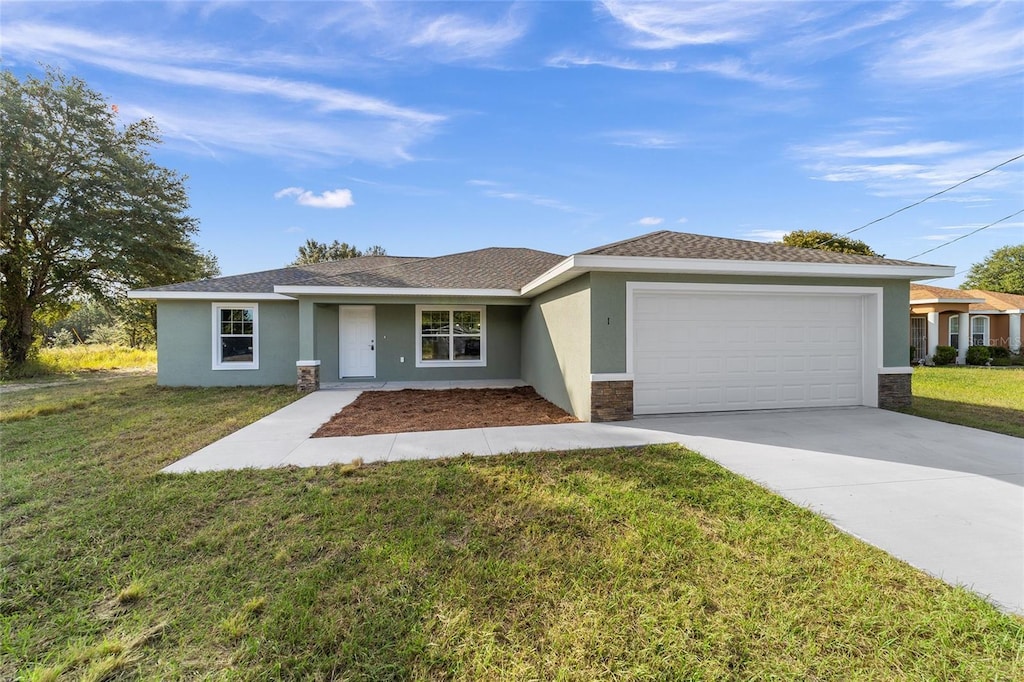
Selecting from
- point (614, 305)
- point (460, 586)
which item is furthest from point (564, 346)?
point (460, 586)

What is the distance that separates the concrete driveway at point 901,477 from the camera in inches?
112

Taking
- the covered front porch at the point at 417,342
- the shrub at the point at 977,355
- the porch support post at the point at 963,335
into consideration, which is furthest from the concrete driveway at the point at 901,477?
the porch support post at the point at 963,335

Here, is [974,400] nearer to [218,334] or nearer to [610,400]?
[610,400]

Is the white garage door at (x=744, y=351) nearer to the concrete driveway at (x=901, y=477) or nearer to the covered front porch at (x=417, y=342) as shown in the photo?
the concrete driveway at (x=901, y=477)

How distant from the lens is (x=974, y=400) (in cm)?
867

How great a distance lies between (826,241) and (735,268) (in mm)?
21111

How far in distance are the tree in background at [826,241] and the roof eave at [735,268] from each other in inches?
684

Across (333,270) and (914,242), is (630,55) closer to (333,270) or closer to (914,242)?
(333,270)

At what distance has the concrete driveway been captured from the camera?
2.85m

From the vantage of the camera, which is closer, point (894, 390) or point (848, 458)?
point (848, 458)

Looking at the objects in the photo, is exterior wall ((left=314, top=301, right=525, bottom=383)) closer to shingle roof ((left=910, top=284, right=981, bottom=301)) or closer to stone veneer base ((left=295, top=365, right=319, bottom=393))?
stone veneer base ((left=295, top=365, right=319, bottom=393))

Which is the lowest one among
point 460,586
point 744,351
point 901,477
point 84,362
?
point 460,586

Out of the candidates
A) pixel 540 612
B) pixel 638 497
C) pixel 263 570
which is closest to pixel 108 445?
pixel 263 570

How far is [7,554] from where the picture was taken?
2.96 metres
